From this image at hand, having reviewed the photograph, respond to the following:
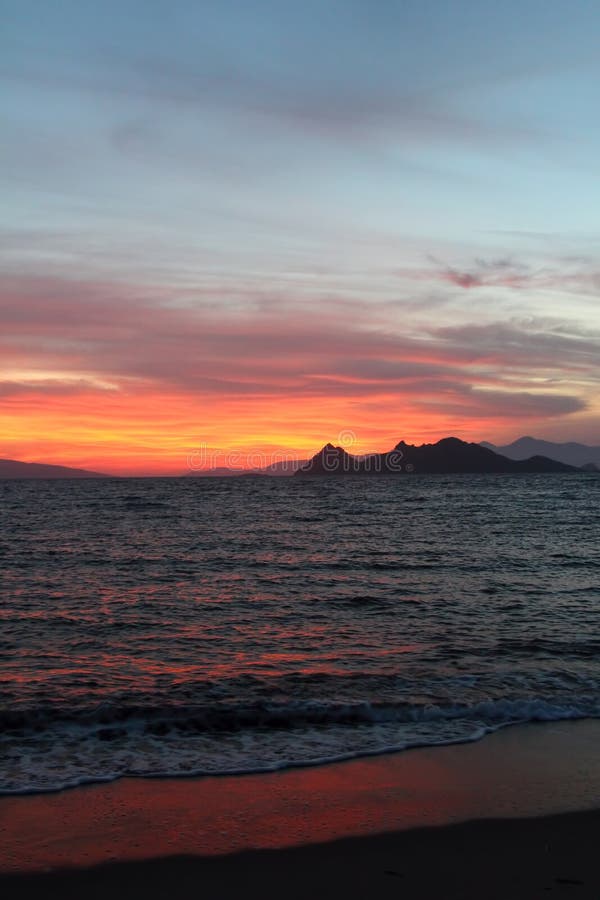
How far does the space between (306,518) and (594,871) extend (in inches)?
1884

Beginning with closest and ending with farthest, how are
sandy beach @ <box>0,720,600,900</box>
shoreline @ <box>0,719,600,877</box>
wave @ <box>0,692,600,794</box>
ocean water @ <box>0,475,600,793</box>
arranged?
1. sandy beach @ <box>0,720,600,900</box>
2. shoreline @ <box>0,719,600,877</box>
3. wave @ <box>0,692,600,794</box>
4. ocean water @ <box>0,475,600,793</box>

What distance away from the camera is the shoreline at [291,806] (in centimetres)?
648

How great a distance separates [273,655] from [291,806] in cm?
636

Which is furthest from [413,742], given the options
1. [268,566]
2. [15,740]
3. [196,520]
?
[196,520]

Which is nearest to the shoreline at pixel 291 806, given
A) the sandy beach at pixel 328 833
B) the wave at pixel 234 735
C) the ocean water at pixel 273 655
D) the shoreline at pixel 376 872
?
the sandy beach at pixel 328 833

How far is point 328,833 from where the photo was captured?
6715 millimetres

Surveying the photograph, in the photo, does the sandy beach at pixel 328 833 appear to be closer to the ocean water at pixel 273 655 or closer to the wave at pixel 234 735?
the wave at pixel 234 735

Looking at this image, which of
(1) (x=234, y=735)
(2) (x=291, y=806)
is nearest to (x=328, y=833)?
(2) (x=291, y=806)

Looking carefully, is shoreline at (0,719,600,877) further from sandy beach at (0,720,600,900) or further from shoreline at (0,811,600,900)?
shoreline at (0,811,600,900)

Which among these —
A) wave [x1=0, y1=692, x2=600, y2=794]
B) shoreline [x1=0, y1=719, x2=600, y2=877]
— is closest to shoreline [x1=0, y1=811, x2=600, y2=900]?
shoreline [x1=0, y1=719, x2=600, y2=877]

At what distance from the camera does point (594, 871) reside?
20.0 ft

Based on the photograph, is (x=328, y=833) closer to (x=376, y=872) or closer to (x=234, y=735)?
(x=376, y=872)

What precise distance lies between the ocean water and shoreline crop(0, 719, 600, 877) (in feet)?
1.67

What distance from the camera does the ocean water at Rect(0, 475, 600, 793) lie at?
30.8 feet
